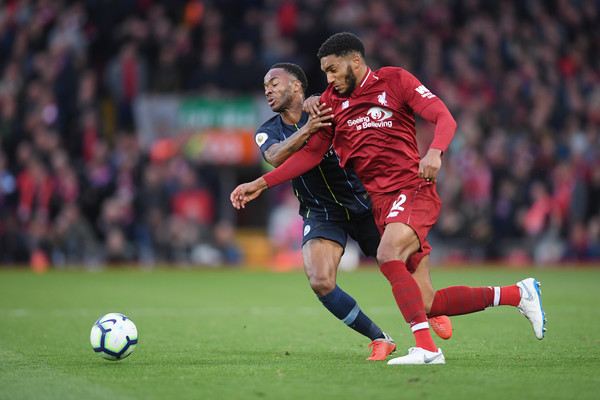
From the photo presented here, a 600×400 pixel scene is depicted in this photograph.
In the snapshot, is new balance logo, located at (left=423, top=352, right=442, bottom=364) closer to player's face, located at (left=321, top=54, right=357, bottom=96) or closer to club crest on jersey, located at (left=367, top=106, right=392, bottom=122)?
club crest on jersey, located at (left=367, top=106, right=392, bottom=122)

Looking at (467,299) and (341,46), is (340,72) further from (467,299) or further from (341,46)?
(467,299)

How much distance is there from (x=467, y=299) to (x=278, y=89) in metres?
2.27

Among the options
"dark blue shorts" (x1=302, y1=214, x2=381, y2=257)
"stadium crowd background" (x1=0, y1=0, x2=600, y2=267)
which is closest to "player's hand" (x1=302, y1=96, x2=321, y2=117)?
"dark blue shorts" (x1=302, y1=214, x2=381, y2=257)

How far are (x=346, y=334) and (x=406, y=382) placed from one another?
3055 millimetres

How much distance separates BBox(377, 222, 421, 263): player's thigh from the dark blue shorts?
2.96 feet

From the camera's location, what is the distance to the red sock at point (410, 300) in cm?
576

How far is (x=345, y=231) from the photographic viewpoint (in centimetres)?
701

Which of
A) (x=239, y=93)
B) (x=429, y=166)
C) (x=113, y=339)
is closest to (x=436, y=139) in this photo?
(x=429, y=166)

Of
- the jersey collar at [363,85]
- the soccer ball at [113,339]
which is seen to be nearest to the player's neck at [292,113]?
the jersey collar at [363,85]

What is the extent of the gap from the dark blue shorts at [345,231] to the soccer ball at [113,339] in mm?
1582

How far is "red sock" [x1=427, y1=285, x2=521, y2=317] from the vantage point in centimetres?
614

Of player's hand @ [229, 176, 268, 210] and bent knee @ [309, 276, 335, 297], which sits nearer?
player's hand @ [229, 176, 268, 210]

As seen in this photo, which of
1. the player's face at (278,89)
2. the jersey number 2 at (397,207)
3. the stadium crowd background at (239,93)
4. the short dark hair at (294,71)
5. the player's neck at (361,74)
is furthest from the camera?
the stadium crowd background at (239,93)

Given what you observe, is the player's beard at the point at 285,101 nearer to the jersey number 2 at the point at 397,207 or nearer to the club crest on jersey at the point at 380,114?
the club crest on jersey at the point at 380,114
